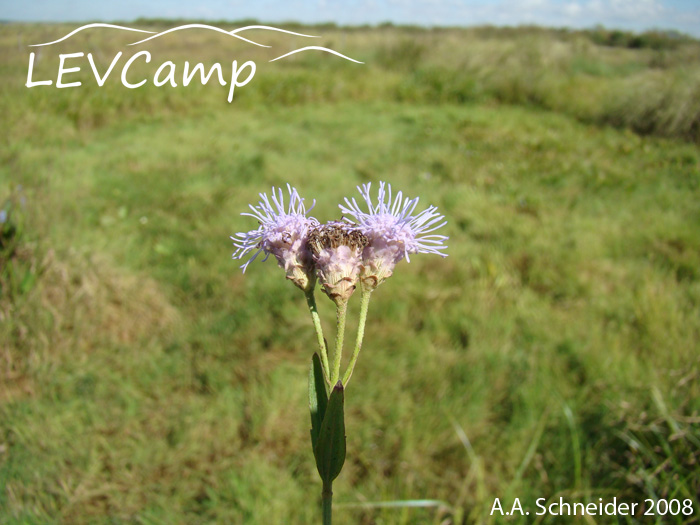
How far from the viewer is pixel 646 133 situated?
6.73m

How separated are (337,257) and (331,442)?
0.23 meters

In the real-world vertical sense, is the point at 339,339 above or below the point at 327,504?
above

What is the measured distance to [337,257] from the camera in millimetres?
677

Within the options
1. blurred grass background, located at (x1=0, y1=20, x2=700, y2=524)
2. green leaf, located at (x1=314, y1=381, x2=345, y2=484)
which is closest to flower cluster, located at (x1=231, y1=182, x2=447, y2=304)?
green leaf, located at (x1=314, y1=381, x2=345, y2=484)

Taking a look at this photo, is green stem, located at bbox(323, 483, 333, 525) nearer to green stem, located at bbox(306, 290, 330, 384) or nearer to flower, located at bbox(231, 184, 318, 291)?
green stem, located at bbox(306, 290, 330, 384)

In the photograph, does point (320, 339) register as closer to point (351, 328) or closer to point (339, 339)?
point (339, 339)

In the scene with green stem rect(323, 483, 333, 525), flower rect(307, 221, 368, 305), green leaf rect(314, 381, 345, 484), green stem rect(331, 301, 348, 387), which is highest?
flower rect(307, 221, 368, 305)

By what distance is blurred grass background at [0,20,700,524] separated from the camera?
1.94 m

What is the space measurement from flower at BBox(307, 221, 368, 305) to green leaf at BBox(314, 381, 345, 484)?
0.13 meters

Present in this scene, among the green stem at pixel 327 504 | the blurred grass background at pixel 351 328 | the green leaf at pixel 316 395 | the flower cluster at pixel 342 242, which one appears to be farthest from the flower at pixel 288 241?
the blurred grass background at pixel 351 328

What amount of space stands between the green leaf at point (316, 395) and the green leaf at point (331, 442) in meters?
0.03

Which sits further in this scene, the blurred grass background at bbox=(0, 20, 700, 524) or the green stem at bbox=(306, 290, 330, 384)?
the blurred grass background at bbox=(0, 20, 700, 524)

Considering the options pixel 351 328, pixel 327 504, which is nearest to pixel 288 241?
pixel 327 504

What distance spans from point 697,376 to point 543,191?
2849mm
